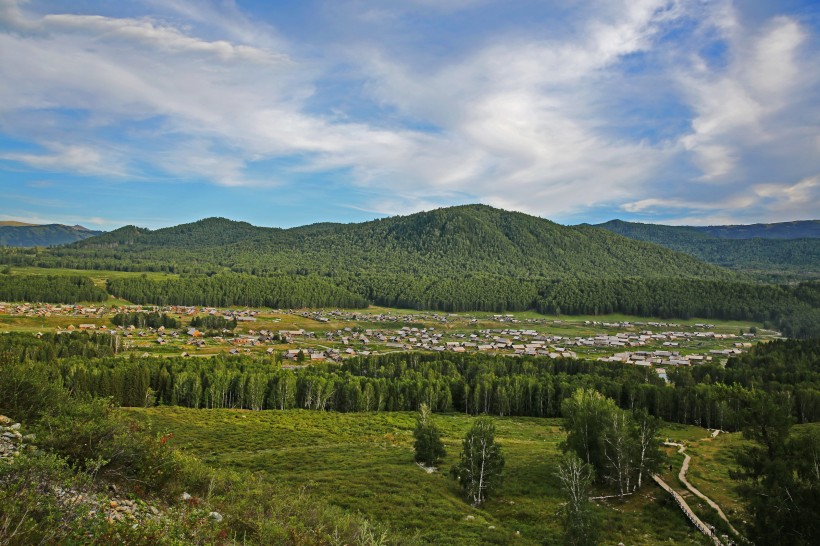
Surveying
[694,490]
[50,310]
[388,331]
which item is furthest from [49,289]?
[694,490]

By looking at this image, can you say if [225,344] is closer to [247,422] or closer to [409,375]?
[409,375]

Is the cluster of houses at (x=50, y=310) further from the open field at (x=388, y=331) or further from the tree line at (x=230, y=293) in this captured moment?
the tree line at (x=230, y=293)

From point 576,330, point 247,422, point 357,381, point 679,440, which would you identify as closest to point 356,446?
point 247,422

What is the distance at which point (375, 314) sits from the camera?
580ft

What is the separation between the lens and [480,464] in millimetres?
28094

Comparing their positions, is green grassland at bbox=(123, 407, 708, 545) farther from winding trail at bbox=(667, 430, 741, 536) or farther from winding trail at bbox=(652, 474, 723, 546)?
winding trail at bbox=(667, 430, 741, 536)

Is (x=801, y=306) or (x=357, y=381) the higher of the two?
(x=801, y=306)

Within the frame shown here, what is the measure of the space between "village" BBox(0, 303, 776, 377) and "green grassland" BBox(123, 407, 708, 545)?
133ft

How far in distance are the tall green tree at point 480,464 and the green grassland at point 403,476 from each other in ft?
3.32

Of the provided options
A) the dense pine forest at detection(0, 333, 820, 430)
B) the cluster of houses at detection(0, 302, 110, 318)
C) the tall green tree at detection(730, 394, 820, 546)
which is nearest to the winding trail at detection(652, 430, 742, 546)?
the tall green tree at detection(730, 394, 820, 546)

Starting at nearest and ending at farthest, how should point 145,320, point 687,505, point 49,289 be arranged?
point 687,505 < point 145,320 < point 49,289

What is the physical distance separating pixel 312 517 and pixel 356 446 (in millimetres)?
30115

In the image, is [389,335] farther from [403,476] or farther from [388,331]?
[403,476]

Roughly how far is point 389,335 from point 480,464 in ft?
336
